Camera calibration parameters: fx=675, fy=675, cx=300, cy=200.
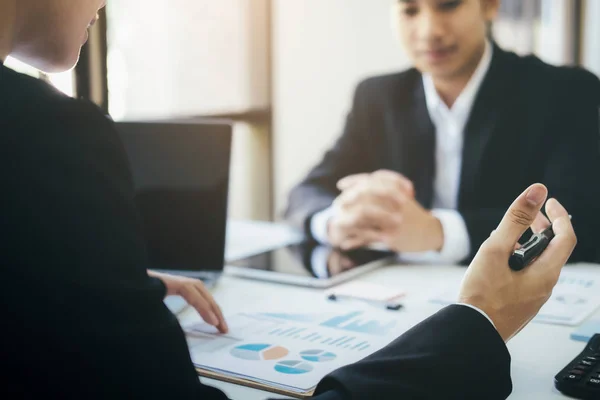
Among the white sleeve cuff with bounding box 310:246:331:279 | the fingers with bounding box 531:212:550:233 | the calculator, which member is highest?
the fingers with bounding box 531:212:550:233

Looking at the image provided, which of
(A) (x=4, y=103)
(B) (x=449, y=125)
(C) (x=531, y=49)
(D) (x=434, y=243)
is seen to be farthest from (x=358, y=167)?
(A) (x=4, y=103)

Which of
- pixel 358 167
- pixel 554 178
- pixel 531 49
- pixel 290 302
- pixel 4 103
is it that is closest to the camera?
pixel 4 103

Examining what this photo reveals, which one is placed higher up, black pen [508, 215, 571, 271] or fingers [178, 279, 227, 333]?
black pen [508, 215, 571, 271]

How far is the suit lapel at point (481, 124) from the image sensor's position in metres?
1.35

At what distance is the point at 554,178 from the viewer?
3.62 ft

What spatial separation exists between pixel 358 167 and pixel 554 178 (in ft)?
2.15

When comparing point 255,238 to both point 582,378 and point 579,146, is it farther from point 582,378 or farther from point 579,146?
point 582,378

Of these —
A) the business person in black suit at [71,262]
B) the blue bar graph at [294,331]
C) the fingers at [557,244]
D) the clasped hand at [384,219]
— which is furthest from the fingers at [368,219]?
the business person in black suit at [71,262]

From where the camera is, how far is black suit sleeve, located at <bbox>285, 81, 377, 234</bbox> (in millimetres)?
1559

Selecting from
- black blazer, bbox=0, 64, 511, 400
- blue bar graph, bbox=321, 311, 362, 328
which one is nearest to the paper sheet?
blue bar graph, bbox=321, 311, 362, 328

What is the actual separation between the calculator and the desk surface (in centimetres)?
1

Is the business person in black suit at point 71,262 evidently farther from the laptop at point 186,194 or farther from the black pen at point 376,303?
the laptop at point 186,194

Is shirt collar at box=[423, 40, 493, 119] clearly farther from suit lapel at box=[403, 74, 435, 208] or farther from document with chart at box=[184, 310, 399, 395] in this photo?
document with chart at box=[184, 310, 399, 395]

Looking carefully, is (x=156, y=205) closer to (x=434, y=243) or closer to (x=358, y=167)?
(x=434, y=243)
